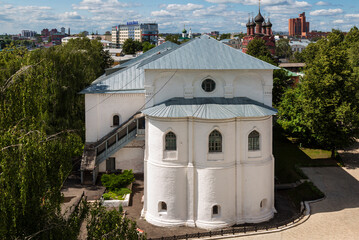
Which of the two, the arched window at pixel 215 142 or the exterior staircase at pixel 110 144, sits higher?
the arched window at pixel 215 142

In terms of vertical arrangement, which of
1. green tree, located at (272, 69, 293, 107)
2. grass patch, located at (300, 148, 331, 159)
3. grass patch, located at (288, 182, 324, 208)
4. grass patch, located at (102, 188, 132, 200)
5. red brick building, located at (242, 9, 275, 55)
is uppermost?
red brick building, located at (242, 9, 275, 55)

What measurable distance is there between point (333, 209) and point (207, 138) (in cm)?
1050

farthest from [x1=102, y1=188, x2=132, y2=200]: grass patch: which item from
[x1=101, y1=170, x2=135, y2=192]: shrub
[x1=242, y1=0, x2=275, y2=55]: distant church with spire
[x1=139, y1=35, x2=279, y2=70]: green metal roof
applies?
[x1=242, y1=0, x2=275, y2=55]: distant church with spire

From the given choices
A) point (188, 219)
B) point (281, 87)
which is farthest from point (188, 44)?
point (281, 87)

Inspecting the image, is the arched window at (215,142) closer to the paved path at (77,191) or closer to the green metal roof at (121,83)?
the paved path at (77,191)

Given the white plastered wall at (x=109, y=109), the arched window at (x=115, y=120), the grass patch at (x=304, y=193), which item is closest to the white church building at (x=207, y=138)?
the grass patch at (x=304, y=193)

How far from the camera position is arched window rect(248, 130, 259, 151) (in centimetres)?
2352

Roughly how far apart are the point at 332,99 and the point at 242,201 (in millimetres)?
17688

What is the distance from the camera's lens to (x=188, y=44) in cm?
2573

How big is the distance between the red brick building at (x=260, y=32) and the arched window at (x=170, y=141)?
61.8 m

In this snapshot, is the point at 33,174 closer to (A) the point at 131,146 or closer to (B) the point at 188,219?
(B) the point at 188,219

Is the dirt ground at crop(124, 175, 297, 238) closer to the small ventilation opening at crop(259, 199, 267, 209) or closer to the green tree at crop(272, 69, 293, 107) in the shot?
the small ventilation opening at crop(259, 199, 267, 209)

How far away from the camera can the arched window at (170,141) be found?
2320 centimetres

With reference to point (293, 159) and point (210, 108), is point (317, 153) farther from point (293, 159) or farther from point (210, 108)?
point (210, 108)
